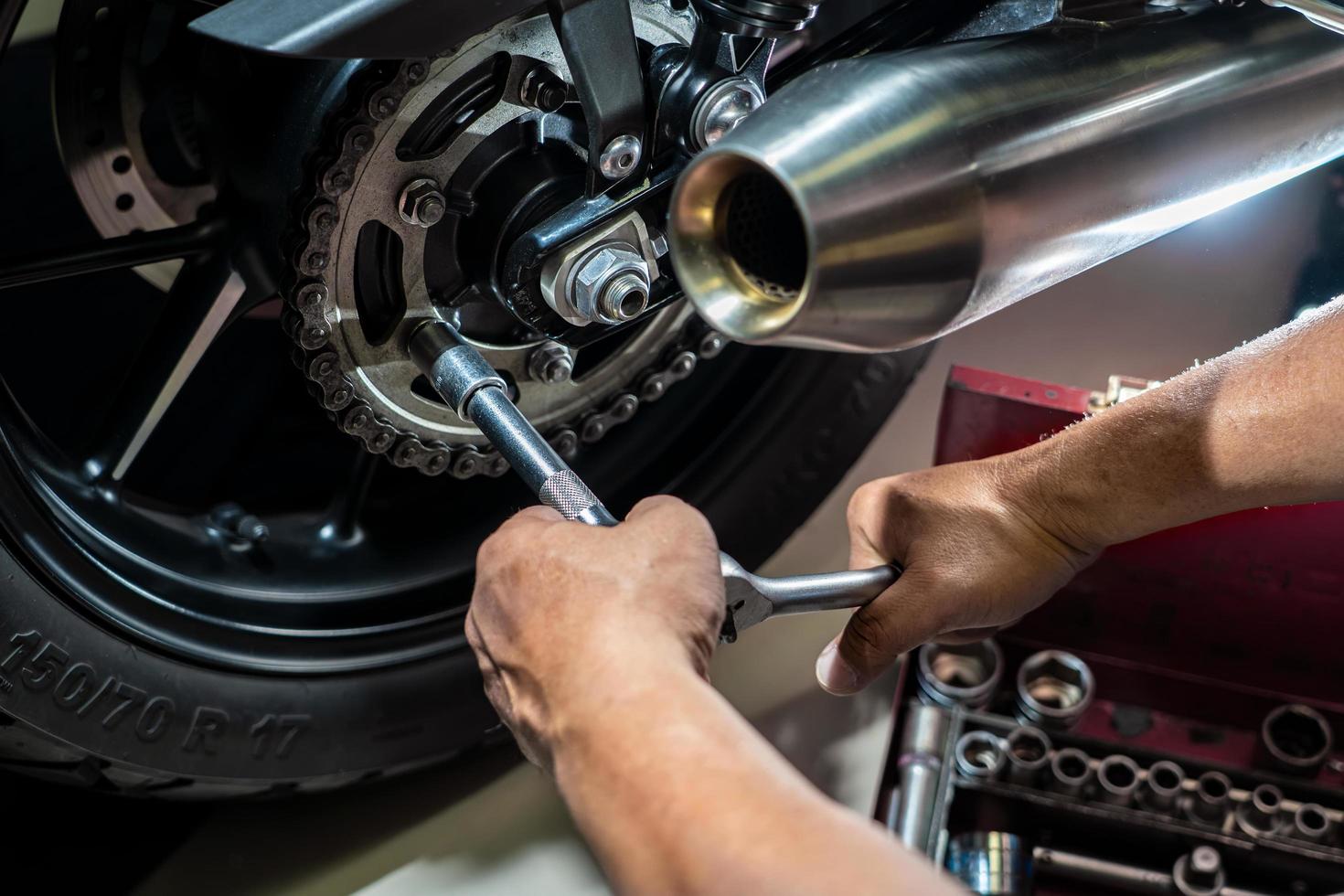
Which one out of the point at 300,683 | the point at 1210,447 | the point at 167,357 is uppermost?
the point at 167,357

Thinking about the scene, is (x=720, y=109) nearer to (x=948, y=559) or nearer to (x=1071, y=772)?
(x=948, y=559)

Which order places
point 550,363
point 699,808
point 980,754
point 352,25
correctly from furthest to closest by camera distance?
point 980,754 → point 550,363 → point 352,25 → point 699,808

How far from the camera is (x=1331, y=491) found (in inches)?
32.4

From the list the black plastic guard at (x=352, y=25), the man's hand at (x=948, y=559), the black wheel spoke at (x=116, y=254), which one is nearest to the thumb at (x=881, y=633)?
the man's hand at (x=948, y=559)

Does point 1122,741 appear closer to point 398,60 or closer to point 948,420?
point 948,420

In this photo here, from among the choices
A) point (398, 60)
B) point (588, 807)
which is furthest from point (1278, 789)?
point (398, 60)

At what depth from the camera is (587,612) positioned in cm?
64

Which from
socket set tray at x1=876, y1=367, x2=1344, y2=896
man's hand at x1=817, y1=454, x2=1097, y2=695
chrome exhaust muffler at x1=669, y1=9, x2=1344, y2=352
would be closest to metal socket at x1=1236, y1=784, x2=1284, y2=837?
socket set tray at x1=876, y1=367, x2=1344, y2=896

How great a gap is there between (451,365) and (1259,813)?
0.74 metres

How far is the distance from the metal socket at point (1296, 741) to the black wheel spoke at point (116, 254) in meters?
0.93

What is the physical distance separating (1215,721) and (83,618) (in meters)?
0.94

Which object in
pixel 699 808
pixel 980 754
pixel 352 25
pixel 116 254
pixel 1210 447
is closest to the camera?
pixel 699 808

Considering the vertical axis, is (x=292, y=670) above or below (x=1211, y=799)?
above

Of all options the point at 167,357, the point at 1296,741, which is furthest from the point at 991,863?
the point at 167,357
